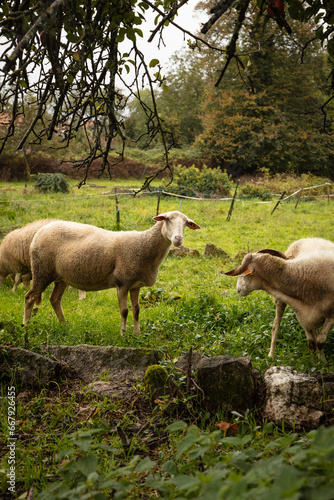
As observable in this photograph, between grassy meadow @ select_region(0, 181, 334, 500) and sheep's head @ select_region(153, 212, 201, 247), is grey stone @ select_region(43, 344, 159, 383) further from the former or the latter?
sheep's head @ select_region(153, 212, 201, 247)

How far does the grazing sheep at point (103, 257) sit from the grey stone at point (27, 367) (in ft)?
8.08

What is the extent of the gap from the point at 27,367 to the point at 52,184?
750 inches

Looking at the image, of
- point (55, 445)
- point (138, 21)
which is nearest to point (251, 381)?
point (55, 445)

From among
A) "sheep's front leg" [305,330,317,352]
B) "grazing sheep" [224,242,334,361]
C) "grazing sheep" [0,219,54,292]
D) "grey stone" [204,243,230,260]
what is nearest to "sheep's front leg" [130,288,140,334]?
"grazing sheep" [224,242,334,361]

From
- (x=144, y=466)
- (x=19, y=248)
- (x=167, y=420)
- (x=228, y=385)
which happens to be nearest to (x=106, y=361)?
(x=167, y=420)

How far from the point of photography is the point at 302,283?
4758 mm

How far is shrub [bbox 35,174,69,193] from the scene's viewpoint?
69.7 feet

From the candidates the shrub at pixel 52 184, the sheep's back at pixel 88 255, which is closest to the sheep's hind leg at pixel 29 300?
the sheep's back at pixel 88 255

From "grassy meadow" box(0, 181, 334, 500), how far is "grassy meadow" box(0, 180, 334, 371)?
1.0 inches

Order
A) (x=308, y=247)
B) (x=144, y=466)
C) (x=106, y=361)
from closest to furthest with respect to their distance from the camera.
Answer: (x=144, y=466) → (x=106, y=361) → (x=308, y=247)

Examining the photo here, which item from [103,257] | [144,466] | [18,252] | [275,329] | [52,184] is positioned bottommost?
[275,329]

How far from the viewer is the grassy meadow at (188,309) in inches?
188

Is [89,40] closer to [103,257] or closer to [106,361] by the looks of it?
[106,361]

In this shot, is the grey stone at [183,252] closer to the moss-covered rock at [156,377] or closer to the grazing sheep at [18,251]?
the grazing sheep at [18,251]
